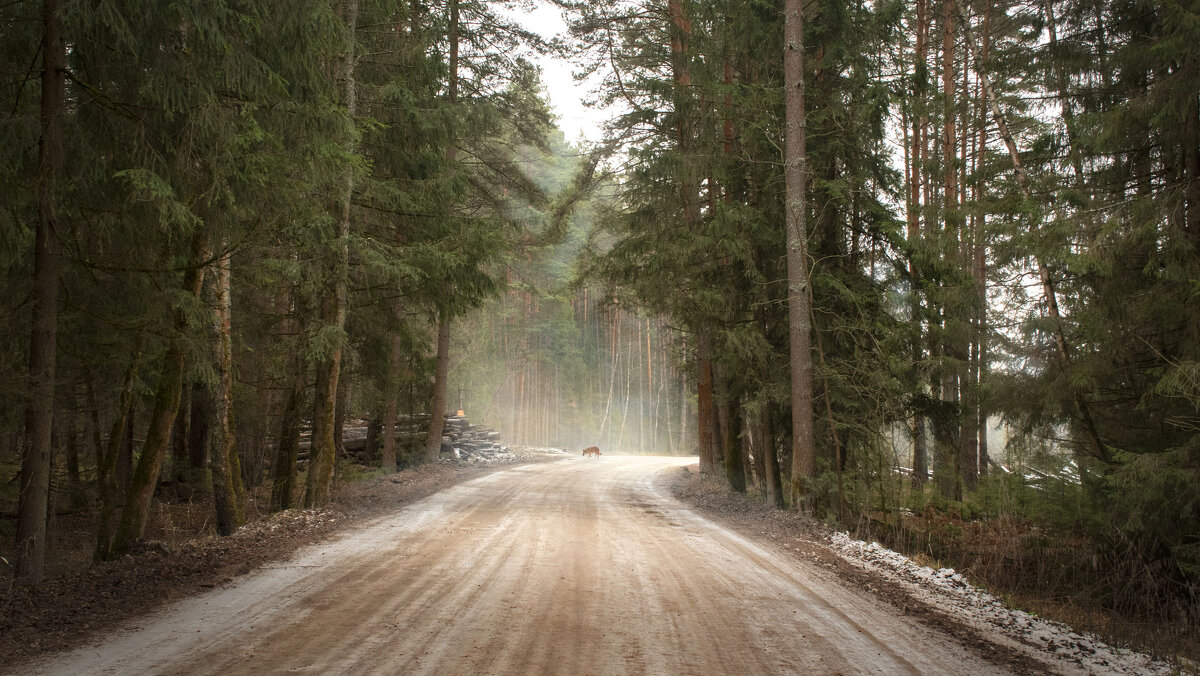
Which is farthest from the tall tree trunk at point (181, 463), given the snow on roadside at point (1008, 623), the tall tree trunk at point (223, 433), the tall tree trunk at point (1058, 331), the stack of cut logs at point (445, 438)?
the tall tree trunk at point (1058, 331)

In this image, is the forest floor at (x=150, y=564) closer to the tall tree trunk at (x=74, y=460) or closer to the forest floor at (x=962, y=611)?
the tall tree trunk at (x=74, y=460)

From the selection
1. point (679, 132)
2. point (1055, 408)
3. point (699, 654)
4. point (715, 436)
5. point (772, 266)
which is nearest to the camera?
point (699, 654)

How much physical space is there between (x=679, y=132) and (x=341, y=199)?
916 centimetres

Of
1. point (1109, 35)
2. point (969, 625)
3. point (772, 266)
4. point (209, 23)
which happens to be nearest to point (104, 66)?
point (209, 23)

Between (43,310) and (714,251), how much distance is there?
34.4 feet

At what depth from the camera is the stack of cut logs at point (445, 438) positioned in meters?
20.0

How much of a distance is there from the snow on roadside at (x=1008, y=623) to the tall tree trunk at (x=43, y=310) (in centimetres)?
797

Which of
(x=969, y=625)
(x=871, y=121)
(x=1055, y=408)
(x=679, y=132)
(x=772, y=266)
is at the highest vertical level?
(x=679, y=132)

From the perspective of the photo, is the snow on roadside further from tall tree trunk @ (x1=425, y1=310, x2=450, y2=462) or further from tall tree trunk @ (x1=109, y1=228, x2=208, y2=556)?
tall tree trunk @ (x1=425, y1=310, x2=450, y2=462)

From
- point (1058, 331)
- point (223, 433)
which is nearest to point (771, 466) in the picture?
point (1058, 331)

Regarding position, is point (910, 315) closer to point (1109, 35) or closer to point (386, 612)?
point (1109, 35)

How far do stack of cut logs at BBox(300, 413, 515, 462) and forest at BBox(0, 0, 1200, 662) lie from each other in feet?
7.96

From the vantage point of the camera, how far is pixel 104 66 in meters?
5.73

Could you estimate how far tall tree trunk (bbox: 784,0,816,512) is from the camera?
11.1 m
